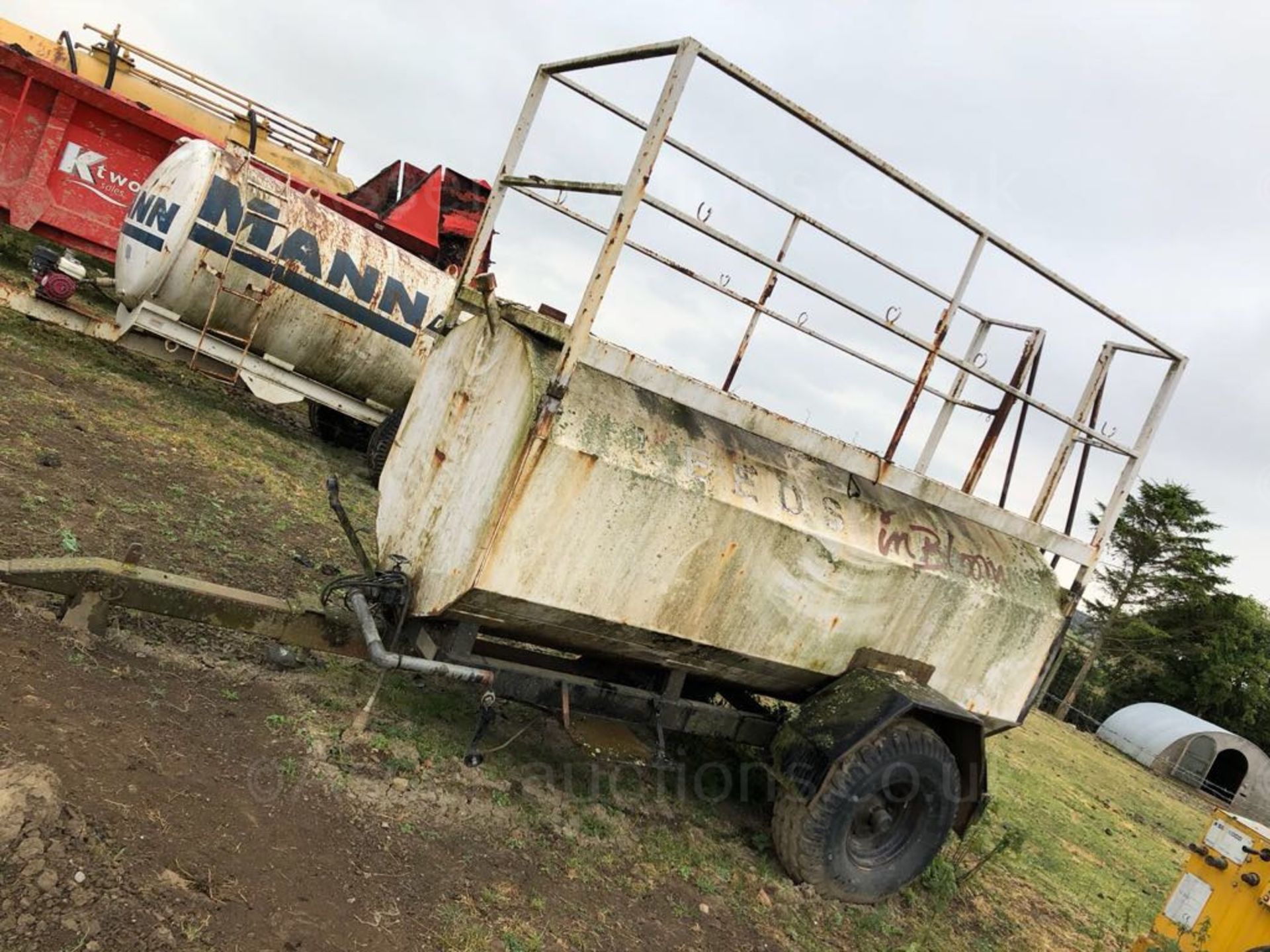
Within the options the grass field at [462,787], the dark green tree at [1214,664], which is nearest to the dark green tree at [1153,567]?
the dark green tree at [1214,664]

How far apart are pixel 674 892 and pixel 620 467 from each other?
7.22 feet

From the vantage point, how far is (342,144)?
13852 millimetres

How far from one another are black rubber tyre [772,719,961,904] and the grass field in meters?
0.19

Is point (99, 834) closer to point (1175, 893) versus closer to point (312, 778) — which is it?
point (312, 778)

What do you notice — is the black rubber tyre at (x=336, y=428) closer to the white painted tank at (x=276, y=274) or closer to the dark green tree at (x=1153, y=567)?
the white painted tank at (x=276, y=274)

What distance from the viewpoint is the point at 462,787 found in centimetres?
430

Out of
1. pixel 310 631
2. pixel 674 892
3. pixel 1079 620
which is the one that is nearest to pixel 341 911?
pixel 310 631

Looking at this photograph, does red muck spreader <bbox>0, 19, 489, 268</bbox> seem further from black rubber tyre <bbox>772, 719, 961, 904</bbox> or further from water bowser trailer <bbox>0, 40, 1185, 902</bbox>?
black rubber tyre <bbox>772, 719, 961, 904</bbox>

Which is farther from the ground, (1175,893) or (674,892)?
(1175,893)

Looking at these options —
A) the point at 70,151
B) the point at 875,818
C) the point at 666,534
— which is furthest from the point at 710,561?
the point at 70,151

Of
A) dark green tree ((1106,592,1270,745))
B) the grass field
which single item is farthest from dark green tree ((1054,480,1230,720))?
the grass field

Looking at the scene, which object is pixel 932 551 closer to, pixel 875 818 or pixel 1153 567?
pixel 875 818

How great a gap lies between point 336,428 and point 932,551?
7.63 m

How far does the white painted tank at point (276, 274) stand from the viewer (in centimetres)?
839
